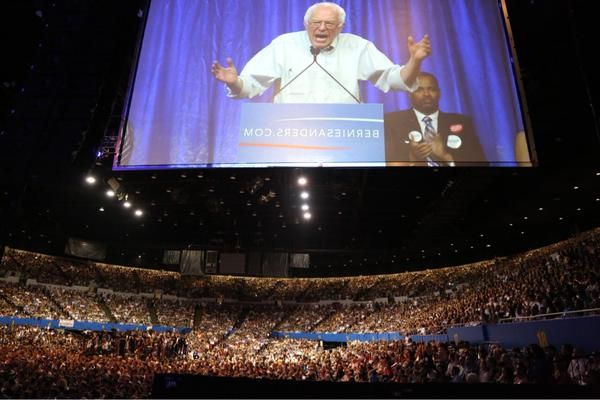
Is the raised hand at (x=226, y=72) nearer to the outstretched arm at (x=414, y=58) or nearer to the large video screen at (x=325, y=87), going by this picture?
the large video screen at (x=325, y=87)

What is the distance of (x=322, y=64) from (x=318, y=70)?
0.19 metres

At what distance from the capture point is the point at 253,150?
8.43 meters

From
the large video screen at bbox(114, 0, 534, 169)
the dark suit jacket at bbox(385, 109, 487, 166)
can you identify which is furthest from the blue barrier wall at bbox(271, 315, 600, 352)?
the dark suit jacket at bbox(385, 109, 487, 166)

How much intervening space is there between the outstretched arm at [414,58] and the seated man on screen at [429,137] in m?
0.42

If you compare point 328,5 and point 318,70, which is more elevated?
point 328,5

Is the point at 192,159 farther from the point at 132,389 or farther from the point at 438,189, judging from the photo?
the point at 438,189

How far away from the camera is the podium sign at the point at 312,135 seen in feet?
A: 27.0

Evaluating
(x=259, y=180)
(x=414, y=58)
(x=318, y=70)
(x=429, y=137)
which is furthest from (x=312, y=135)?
(x=259, y=180)

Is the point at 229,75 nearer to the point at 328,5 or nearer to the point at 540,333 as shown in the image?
the point at 328,5

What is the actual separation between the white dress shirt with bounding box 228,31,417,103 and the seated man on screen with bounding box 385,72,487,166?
22.1 inches

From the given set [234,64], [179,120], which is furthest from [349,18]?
[179,120]

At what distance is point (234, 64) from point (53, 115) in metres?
7.78

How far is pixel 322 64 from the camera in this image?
355 inches

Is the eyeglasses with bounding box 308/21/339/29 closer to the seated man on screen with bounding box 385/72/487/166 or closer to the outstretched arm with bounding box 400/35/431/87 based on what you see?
the outstretched arm with bounding box 400/35/431/87
